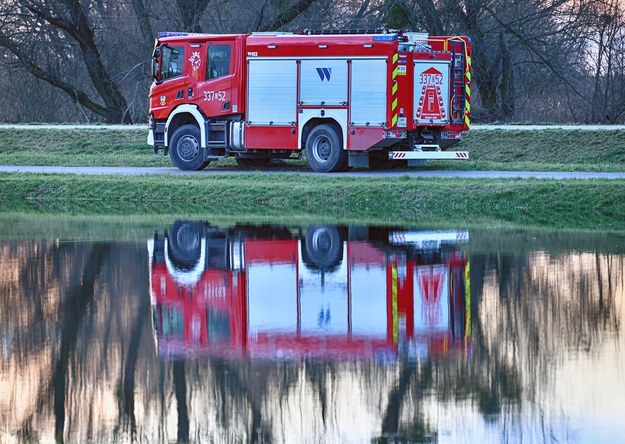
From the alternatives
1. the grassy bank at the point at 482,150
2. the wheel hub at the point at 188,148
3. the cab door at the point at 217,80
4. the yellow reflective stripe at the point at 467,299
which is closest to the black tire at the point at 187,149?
the wheel hub at the point at 188,148

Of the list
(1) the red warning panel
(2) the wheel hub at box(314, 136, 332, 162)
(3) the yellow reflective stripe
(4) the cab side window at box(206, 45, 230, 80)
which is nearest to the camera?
(3) the yellow reflective stripe

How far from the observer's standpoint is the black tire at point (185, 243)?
1314 cm

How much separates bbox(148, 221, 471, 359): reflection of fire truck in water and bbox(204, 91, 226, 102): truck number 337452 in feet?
30.6

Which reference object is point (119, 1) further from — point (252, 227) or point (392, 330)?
point (392, 330)

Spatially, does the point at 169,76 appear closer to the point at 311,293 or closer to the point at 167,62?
the point at 167,62

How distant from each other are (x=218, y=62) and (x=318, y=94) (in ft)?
6.95

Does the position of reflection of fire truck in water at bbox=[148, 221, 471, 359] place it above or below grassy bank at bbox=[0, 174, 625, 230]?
below

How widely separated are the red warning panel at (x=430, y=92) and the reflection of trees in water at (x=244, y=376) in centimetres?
1339

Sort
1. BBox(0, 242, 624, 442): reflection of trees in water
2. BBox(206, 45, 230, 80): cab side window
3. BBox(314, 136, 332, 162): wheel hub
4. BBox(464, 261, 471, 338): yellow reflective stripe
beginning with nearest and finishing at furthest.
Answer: BBox(0, 242, 624, 442): reflection of trees in water → BBox(464, 261, 471, 338): yellow reflective stripe → BBox(314, 136, 332, 162): wheel hub → BBox(206, 45, 230, 80): cab side window

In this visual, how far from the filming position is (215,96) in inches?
982

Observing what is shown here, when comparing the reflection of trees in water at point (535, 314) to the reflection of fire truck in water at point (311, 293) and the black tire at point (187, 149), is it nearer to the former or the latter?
the reflection of fire truck in water at point (311, 293)

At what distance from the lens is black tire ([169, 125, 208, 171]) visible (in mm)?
25422

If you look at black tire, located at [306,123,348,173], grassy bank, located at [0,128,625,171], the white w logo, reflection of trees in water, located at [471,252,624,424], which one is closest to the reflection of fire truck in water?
reflection of trees in water, located at [471,252,624,424]

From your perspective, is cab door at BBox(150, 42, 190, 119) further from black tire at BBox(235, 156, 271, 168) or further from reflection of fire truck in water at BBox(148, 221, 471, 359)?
reflection of fire truck in water at BBox(148, 221, 471, 359)
